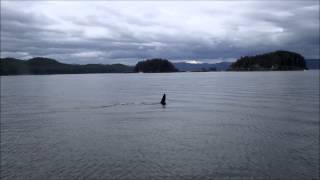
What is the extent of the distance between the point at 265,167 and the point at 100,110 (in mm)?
36931

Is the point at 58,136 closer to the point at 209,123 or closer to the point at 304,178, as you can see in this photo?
the point at 209,123

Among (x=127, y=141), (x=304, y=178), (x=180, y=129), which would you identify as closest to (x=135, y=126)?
(x=180, y=129)

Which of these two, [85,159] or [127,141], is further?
[127,141]

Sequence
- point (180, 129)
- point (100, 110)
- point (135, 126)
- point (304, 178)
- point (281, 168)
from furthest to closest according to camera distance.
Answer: point (100, 110) → point (135, 126) → point (180, 129) → point (281, 168) → point (304, 178)

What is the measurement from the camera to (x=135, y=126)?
4262 centimetres

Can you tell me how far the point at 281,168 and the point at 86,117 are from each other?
101 feet

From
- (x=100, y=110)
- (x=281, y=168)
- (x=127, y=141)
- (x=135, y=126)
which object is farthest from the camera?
(x=100, y=110)

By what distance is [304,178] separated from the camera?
2419 centimetres

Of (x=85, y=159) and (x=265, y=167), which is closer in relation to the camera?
(x=265, y=167)

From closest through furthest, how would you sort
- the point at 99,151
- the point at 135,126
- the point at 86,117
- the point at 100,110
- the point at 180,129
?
the point at 99,151 → the point at 180,129 → the point at 135,126 → the point at 86,117 → the point at 100,110

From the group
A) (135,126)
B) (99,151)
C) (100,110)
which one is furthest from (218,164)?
(100,110)

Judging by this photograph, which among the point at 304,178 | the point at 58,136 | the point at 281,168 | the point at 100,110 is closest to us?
the point at 304,178

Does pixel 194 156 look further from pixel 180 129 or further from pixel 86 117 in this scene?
pixel 86 117

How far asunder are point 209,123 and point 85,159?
1975 cm
